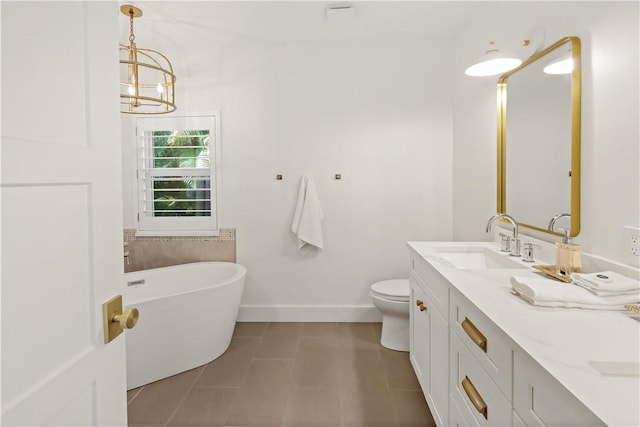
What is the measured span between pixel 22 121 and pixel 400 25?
2.94 m

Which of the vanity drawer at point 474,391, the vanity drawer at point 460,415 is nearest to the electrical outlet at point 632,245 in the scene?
the vanity drawer at point 474,391

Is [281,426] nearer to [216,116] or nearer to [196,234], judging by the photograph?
[196,234]

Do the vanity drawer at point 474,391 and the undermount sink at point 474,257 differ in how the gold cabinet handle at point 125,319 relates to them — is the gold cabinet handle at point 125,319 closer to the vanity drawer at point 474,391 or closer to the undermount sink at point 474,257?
the vanity drawer at point 474,391

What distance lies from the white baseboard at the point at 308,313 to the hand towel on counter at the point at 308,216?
0.62 m

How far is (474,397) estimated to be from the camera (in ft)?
4.05

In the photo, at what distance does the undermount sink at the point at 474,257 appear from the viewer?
200 cm

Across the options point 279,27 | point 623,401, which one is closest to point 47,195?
point 623,401

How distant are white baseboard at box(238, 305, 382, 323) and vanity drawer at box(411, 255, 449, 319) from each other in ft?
4.44

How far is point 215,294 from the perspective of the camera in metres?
2.59

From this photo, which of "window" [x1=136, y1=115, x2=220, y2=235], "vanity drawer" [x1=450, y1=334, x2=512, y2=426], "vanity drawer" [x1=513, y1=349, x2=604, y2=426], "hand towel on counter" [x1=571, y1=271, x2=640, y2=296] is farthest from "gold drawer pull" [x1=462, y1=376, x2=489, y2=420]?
"window" [x1=136, y1=115, x2=220, y2=235]

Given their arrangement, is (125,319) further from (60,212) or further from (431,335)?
(431,335)

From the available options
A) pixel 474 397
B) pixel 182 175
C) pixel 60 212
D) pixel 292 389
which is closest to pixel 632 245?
pixel 474 397

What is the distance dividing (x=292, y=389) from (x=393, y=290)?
104cm

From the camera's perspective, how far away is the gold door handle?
0.89 m
